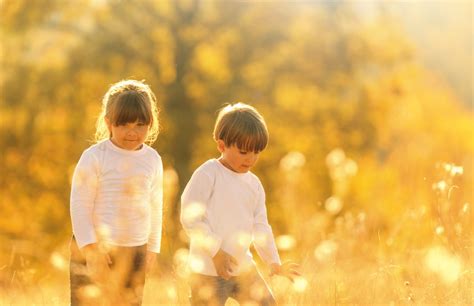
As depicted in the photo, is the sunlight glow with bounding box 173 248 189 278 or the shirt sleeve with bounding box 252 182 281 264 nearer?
the sunlight glow with bounding box 173 248 189 278

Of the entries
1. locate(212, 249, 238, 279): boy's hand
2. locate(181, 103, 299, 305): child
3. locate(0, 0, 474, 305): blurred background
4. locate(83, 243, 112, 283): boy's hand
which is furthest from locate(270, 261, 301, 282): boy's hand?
locate(0, 0, 474, 305): blurred background

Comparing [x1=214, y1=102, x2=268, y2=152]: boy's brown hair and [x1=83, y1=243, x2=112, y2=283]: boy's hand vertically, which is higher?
[x1=214, y1=102, x2=268, y2=152]: boy's brown hair

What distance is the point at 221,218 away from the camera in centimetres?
397

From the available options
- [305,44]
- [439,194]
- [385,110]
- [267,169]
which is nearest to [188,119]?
[267,169]

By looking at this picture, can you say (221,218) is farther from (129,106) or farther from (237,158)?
(129,106)

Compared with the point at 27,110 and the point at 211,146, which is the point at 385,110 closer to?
the point at 211,146

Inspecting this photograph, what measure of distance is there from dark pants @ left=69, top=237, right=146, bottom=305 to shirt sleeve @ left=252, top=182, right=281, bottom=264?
58 centimetres

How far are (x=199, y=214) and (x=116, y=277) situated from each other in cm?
49

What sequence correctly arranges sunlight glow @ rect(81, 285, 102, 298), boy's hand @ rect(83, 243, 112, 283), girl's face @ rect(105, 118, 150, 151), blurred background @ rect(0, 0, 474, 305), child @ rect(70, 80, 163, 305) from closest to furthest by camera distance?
sunlight glow @ rect(81, 285, 102, 298) < boy's hand @ rect(83, 243, 112, 283) < child @ rect(70, 80, 163, 305) < girl's face @ rect(105, 118, 150, 151) < blurred background @ rect(0, 0, 474, 305)

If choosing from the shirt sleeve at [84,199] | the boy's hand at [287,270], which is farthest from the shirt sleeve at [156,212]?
the boy's hand at [287,270]

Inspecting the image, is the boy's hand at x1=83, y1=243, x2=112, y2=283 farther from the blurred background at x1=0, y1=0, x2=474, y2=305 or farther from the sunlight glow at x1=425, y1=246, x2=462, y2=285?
the blurred background at x1=0, y1=0, x2=474, y2=305

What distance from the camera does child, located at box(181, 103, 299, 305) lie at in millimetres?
3840

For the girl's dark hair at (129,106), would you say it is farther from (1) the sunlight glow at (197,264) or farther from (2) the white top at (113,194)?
(1) the sunlight glow at (197,264)

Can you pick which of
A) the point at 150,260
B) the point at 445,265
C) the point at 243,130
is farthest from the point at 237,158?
the point at 445,265
